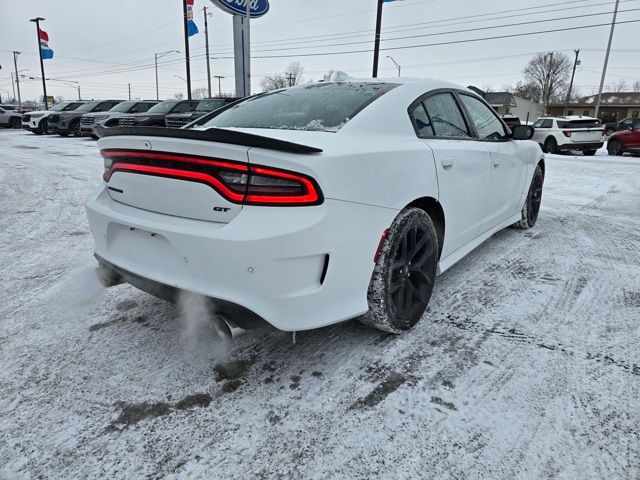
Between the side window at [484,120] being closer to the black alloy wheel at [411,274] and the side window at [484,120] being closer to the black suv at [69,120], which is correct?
the black alloy wheel at [411,274]

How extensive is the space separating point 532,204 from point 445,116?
248 centimetres

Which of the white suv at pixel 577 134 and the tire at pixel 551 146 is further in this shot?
the tire at pixel 551 146

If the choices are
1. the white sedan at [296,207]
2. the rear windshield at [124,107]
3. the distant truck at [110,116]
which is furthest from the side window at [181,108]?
the white sedan at [296,207]

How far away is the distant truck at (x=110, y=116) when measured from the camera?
51.4ft

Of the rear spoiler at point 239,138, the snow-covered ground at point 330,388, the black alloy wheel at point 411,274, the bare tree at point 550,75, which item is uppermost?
the bare tree at point 550,75

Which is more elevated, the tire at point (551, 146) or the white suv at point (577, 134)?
the white suv at point (577, 134)

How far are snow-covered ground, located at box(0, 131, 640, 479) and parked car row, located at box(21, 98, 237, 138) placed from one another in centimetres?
1071

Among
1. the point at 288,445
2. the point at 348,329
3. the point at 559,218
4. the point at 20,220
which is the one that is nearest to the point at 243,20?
the point at 20,220

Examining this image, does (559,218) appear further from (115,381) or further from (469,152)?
(115,381)

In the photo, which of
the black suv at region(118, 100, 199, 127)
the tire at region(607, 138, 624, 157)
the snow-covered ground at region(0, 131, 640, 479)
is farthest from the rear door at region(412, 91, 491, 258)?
the tire at region(607, 138, 624, 157)

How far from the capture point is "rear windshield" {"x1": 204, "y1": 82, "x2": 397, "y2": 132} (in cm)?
246

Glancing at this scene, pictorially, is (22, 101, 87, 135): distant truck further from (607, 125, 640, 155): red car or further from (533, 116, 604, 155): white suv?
(607, 125, 640, 155): red car

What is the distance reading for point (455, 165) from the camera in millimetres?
2865

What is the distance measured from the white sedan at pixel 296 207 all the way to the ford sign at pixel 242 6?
10.2m
